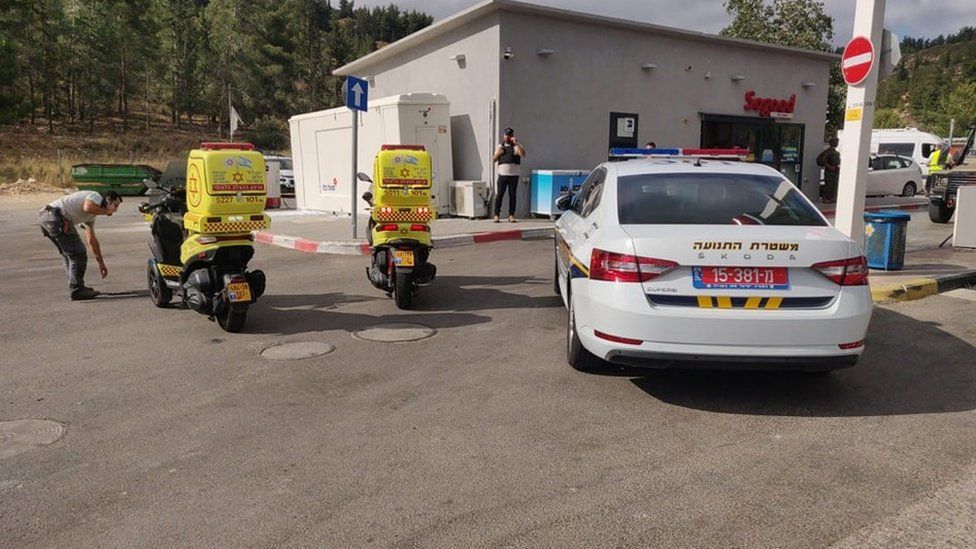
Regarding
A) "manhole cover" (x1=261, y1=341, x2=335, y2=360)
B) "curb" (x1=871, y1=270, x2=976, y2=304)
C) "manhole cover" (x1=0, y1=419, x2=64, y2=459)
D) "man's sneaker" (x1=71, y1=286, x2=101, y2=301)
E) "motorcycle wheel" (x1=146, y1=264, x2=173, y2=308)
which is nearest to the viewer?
"manhole cover" (x1=0, y1=419, x2=64, y2=459)

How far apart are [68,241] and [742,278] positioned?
299 inches

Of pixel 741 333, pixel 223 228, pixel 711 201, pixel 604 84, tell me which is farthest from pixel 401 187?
pixel 604 84

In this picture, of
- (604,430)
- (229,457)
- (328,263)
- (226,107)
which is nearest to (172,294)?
(328,263)

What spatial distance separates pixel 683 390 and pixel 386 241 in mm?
3886

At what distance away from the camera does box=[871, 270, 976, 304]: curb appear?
25.6 feet

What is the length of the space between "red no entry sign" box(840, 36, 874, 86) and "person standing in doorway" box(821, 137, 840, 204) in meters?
13.8

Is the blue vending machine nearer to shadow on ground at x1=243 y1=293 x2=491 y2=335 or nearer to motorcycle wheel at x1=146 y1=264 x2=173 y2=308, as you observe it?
shadow on ground at x1=243 y1=293 x2=491 y2=335

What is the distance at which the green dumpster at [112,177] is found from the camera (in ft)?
92.4

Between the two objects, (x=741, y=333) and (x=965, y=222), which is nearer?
(x=741, y=333)

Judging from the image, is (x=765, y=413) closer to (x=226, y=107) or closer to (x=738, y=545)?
(x=738, y=545)

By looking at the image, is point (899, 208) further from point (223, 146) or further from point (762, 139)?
point (223, 146)

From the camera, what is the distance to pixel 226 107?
201ft

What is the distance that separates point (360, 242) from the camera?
1194 centimetres

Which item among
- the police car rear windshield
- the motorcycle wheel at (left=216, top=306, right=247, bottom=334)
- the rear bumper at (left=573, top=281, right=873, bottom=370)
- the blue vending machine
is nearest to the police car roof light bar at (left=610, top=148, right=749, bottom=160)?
the police car rear windshield
